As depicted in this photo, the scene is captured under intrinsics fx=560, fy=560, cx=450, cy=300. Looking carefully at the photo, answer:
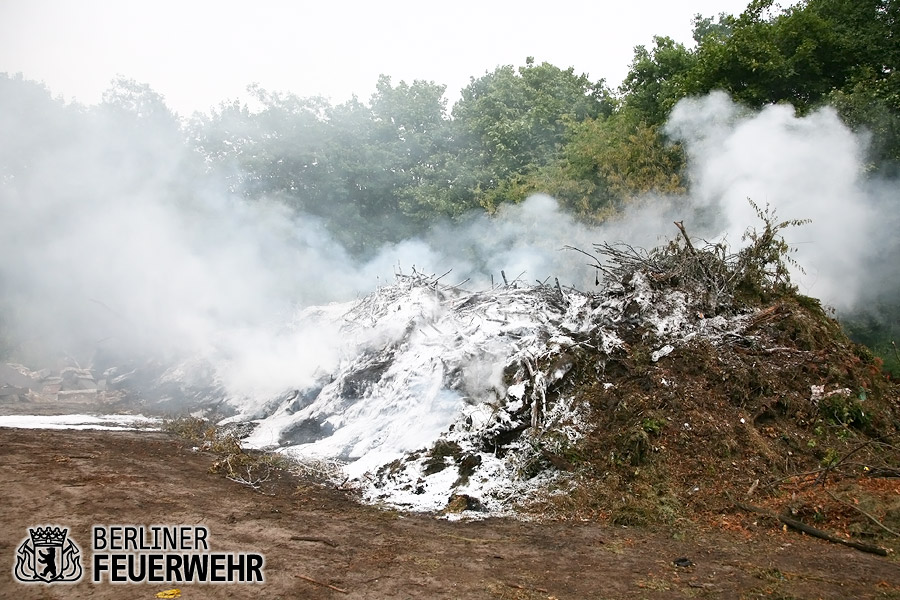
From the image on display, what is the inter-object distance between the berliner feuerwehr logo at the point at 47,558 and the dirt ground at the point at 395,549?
73 millimetres

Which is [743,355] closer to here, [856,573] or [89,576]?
[856,573]

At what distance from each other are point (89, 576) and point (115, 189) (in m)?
16.0

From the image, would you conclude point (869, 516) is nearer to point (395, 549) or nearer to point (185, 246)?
point (395, 549)

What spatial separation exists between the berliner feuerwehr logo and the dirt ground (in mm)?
73

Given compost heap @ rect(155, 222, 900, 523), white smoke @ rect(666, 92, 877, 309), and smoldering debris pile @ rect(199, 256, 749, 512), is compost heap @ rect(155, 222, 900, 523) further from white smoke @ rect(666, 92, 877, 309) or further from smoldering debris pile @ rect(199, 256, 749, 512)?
white smoke @ rect(666, 92, 877, 309)

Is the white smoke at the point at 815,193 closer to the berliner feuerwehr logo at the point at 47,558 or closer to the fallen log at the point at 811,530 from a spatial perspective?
the fallen log at the point at 811,530

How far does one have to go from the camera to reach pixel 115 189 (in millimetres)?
16641

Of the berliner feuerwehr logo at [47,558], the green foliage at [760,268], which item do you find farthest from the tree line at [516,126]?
the berliner feuerwehr logo at [47,558]

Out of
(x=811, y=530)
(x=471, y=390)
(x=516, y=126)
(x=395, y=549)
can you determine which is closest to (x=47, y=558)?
(x=395, y=549)

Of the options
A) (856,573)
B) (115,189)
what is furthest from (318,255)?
(856,573)

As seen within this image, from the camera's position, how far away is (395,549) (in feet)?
14.8

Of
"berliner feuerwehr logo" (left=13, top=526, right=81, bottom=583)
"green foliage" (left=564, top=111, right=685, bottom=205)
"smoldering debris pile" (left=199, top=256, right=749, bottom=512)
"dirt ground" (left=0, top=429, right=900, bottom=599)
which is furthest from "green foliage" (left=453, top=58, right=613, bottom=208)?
"berliner feuerwehr logo" (left=13, top=526, right=81, bottom=583)

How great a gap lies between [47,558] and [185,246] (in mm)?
14322

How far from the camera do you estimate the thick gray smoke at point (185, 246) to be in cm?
1295
